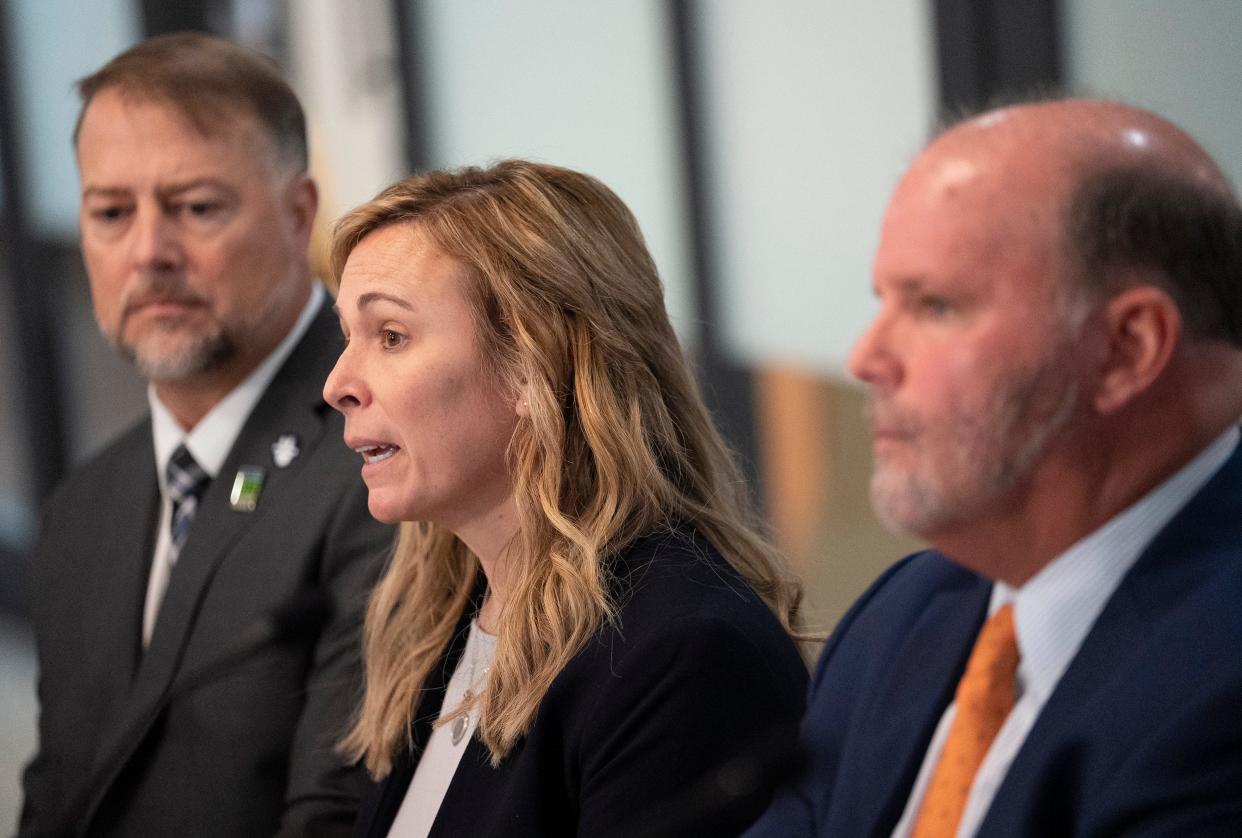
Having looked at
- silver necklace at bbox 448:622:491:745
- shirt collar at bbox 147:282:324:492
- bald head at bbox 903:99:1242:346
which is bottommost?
silver necklace at bbox 448:622:491:745

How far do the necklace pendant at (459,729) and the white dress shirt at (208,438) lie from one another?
822mm

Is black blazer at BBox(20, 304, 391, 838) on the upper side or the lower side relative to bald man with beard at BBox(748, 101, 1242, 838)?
lower

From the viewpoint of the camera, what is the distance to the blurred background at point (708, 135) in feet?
11.9

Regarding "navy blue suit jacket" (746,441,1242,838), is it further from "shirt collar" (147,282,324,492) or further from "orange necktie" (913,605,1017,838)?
"shirt collar" (147,282,324,492)

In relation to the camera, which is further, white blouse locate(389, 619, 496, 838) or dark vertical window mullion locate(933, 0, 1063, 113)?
dark vertical window mullion locate(933, 0, 1063, 113)

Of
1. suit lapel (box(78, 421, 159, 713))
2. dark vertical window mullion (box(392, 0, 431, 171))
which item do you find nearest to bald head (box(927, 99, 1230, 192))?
suit lapel (box(78, 421, 159, 713))

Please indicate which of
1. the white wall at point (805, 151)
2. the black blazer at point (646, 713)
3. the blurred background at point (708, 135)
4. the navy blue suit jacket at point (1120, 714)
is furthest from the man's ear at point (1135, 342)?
the white wall at point (805, 151)

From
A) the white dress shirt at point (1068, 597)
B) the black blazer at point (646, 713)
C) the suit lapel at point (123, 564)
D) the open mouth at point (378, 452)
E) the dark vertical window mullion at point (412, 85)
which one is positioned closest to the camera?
the white dress shirt at point (1068, 597)

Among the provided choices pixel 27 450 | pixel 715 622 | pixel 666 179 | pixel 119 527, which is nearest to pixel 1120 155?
pixel 715 622

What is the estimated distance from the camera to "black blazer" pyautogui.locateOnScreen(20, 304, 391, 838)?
221 cm

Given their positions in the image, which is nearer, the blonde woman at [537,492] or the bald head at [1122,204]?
the bald head at [1122,204]

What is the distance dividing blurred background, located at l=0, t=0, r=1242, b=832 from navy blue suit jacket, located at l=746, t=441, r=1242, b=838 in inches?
73.3

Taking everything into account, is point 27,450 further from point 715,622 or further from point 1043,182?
point 1043,182

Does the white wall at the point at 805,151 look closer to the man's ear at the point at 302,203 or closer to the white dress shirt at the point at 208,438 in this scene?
the man's ear at the point at 302,203
